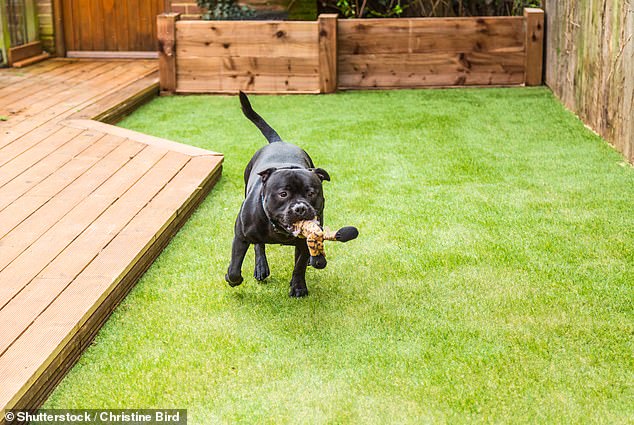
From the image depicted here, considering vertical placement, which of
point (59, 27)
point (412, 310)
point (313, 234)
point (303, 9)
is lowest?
point (412, 310)

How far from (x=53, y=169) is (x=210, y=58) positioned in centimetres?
311

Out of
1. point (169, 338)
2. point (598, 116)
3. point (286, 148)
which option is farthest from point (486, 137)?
point (169, 338)

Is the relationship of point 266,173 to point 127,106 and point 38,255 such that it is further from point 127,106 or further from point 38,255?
point 127,106

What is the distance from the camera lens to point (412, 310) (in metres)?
3.14

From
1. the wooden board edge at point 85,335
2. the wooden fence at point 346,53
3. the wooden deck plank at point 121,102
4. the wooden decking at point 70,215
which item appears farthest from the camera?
the wooden fence at point 346,53

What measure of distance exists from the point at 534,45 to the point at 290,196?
5.11m

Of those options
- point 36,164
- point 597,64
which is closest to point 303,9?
point 597,64

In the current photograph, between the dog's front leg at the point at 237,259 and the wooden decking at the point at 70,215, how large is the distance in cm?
41

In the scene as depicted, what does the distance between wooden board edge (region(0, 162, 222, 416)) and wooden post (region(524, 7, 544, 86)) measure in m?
4.29

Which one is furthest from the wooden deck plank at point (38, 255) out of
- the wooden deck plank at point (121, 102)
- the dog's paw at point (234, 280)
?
the wooden deck plank at point (121, 102)

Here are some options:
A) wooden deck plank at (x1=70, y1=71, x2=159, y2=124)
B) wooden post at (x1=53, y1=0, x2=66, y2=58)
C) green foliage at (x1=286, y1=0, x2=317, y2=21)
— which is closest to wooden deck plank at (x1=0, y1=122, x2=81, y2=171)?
wooden deck plank at (x1=70, y1=71, x2=159, y2=124)

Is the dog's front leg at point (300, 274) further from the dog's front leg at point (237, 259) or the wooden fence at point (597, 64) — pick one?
the wooden fence at point (597, 64)

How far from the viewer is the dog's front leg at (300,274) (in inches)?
127

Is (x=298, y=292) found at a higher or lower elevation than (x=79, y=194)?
lower
